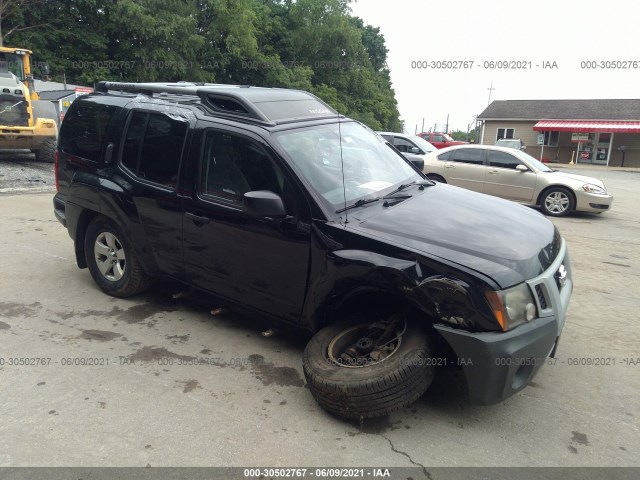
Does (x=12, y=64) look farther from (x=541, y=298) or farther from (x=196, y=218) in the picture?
(x=541, y=298)

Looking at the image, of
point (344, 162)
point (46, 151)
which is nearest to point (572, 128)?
point (46, 151)

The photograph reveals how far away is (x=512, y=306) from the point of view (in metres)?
2.82

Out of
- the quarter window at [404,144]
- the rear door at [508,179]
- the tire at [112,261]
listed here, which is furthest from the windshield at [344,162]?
the quarter window at [404,144]

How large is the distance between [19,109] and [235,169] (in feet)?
39.8

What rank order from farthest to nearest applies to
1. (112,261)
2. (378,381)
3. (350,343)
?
(112,261) < (350,343) < (378,381)

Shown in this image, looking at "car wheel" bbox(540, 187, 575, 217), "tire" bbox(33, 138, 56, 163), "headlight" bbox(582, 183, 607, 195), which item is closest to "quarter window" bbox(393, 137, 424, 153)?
"car wheel" bbox(540, 187, 575, 217)

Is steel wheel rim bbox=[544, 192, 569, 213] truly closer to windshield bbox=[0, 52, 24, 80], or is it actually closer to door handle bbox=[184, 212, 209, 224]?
door handle bbox=[184, 212, 209, 224]

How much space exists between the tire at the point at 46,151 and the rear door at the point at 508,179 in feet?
38.0

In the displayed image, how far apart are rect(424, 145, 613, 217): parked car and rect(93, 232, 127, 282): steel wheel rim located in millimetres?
8673

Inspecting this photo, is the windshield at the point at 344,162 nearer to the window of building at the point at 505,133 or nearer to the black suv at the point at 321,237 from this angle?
the black suv at the point at 321,237

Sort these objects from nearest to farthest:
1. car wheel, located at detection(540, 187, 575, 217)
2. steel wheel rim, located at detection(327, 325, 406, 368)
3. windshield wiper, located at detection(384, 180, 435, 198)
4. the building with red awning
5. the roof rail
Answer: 1. steel wheel rim, located at detection(327, 325, 406, 368)
2. the roof rail
3. windshield wiper, located at detection(384, 180, 435, 198)
4. car wheel, located at detection(540, 187, 575, 217)
5. the building with red awning

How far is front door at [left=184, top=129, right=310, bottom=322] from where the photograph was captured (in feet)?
11.4

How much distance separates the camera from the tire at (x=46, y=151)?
14.0 metres

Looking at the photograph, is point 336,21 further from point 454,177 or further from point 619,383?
point 619,383
